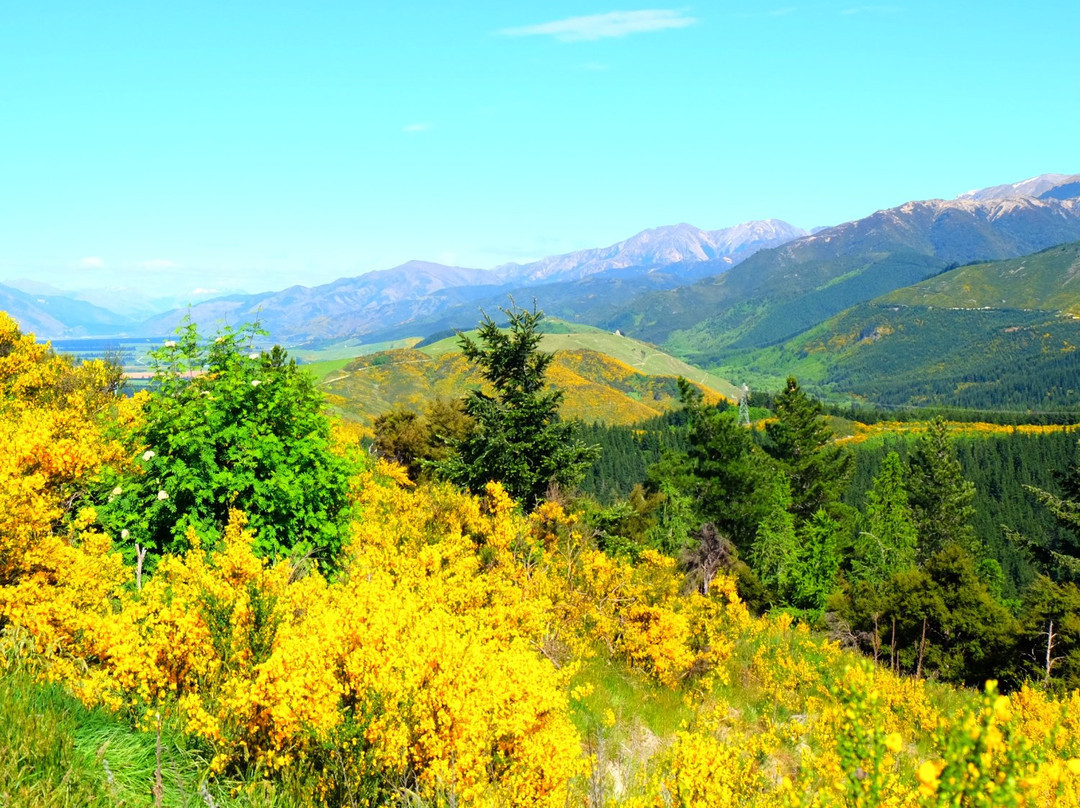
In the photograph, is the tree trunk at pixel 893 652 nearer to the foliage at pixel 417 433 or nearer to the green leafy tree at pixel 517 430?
the green leafy tree at pixel 517 430

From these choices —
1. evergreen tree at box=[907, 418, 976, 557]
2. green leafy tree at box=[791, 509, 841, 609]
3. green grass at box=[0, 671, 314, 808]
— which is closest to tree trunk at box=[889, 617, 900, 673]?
green leafy tree at box=[791, 509, 841, 609]

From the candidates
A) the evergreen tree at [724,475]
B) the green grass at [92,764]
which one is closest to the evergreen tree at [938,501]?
the evergreen tree at [724,475]

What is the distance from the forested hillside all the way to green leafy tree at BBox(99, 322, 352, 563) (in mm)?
75

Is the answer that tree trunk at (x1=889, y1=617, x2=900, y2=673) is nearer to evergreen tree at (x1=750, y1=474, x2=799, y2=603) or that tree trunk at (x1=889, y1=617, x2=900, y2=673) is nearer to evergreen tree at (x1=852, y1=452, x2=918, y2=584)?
evergreen tree at (x1=750, y1=474, x2=799, y2=603)

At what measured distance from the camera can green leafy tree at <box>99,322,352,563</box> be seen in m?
14.7

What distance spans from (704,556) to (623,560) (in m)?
21.7

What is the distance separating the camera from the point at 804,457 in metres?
59.3

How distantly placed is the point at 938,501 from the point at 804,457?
749 inches

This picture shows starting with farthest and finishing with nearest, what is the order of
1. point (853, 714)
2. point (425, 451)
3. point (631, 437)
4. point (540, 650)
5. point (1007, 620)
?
1. point (631, 437)
2. point (425, 451)
3. point (1007, 620)
4. point (540, 650)
5. point (853, 714)

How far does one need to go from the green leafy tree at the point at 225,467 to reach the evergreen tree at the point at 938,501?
66302 millimetres

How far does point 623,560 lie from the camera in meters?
20.5

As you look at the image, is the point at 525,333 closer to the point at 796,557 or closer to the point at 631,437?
the point at 796,557

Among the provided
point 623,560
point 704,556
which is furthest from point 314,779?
point 704,556

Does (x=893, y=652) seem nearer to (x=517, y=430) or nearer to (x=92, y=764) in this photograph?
(x=517, y=430)
